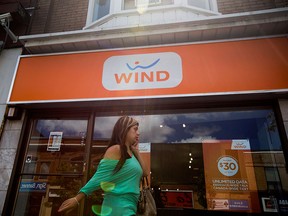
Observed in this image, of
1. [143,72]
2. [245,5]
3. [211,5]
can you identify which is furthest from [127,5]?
[245,5]

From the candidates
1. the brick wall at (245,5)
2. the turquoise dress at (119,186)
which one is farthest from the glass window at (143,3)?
the turquoise dress at (119,186)

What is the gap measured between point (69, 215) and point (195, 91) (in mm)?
3208

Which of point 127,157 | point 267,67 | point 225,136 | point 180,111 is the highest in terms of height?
point 267,67

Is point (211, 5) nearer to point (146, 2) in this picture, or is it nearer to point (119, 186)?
point (146, 2)

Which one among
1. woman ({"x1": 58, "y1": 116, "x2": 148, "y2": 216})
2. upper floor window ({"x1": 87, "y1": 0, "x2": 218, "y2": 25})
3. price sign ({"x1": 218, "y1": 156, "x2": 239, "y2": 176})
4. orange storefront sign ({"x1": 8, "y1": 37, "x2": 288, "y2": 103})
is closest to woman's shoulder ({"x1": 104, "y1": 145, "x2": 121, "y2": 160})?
woman ({"x1": 58, "y1": 116, "x2": 148, "y2": 216})

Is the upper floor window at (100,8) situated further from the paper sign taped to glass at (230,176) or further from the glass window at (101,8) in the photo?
the paper sign taped to glass at (230,176)

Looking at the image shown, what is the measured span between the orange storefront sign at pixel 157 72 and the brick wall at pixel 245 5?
119 centimetres

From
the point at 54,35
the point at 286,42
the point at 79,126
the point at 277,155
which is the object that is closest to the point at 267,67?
the point at 286,42

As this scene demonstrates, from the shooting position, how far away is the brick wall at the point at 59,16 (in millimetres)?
5527

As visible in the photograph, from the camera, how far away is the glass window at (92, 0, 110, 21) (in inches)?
226

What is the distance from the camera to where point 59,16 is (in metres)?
5.73

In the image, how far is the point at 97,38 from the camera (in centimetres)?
458

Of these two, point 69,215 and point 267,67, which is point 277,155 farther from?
point 69,215

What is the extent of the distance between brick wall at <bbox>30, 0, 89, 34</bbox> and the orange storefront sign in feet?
4.04
